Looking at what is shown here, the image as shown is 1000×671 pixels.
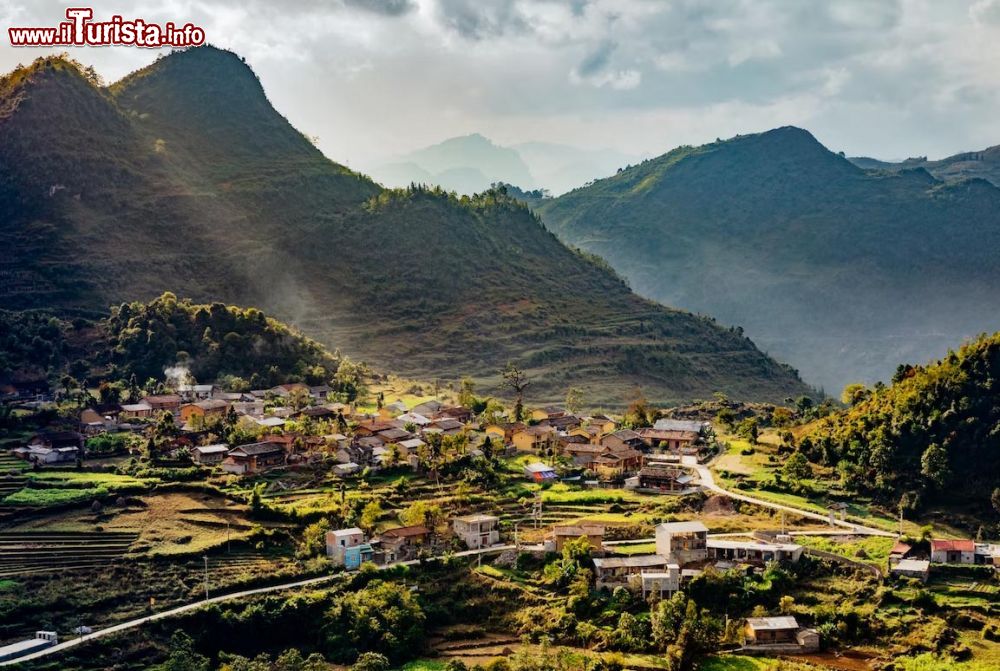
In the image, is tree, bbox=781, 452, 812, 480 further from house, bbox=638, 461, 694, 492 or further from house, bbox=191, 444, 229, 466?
house, bbox=191, 444, 229, 466

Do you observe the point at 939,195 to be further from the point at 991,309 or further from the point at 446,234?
the point at 446,234

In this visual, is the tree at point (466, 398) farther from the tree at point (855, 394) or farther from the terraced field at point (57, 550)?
the terraced field at point (57, 550)

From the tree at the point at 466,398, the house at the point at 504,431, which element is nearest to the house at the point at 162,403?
the tree at the point at 466,398

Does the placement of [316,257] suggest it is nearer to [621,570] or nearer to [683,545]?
[683,545]

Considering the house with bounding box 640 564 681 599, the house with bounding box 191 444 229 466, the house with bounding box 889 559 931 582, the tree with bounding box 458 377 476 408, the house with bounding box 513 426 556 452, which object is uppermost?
the tree with bounding box 458 377 476 408

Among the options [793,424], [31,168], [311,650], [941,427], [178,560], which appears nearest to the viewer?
[311,650]

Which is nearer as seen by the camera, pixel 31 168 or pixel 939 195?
pixel 31 168

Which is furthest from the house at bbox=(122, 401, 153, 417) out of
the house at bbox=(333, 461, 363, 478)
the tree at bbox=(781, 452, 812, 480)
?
the tree at bbox=(781, 452, 812, 480)

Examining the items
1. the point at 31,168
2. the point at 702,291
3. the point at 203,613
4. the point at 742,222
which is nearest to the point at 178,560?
the point at 203,613
